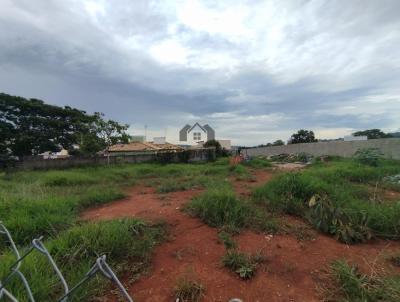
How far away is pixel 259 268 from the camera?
231 cm

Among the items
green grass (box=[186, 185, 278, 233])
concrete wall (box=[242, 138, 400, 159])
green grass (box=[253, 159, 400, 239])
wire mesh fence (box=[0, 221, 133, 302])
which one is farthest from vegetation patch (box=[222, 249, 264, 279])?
concrete wall (box=[242, 138, 400, 159])

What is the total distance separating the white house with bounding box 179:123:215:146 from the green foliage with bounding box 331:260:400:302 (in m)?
31.3

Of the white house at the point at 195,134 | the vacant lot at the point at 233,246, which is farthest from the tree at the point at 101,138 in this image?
the white house at the point at 195,134

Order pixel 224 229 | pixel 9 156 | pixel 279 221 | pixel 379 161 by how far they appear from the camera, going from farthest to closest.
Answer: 1. pixel 9 156
2. pixel 379 161
3. pixel 279 221
4. pixel 224 229

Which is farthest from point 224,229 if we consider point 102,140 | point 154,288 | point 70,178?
point 102,140

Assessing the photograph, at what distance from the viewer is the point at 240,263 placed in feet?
7.59

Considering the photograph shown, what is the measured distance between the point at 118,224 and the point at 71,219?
1.02 meters

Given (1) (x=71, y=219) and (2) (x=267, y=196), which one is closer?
(1) (x=71, y=219)

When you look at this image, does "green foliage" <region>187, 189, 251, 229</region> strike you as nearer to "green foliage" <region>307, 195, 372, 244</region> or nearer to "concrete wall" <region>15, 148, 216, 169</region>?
"green foliage" <region>307, 195, 372, 244</region>

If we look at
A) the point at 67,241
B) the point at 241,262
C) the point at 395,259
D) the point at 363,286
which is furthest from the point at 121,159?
the point at 363,286

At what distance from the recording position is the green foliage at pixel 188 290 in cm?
193

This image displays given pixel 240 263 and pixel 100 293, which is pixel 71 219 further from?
pixel 240 263

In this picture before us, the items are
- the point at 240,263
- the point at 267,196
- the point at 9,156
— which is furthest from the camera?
the point at 9,156

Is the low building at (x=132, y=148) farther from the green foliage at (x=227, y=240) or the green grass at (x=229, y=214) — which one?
the green foliage at (x=227, y=240)
